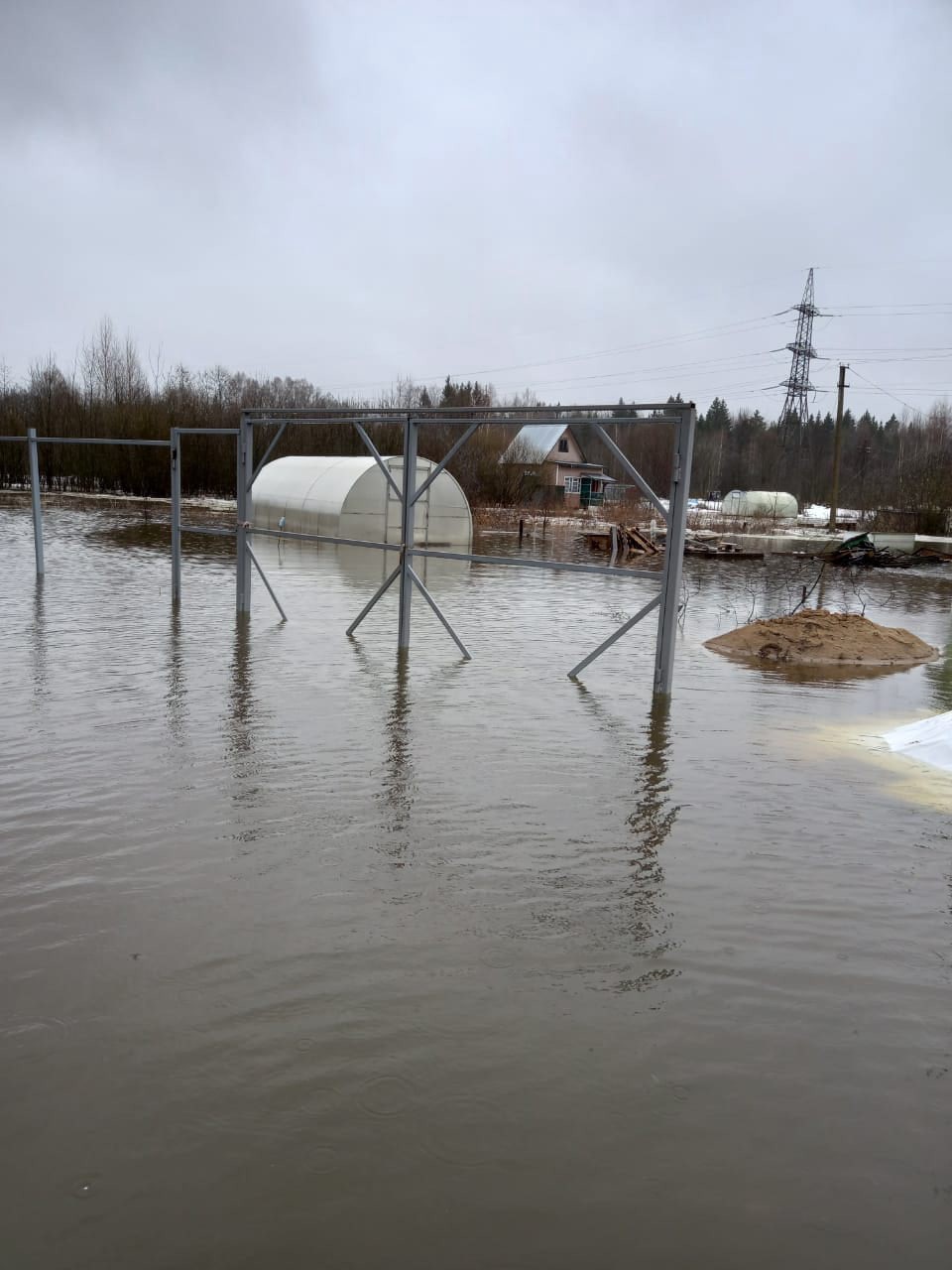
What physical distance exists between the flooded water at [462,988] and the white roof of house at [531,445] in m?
34.5

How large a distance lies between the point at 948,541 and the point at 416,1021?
3389cm

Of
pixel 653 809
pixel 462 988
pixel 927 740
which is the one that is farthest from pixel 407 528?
pixel 462 988

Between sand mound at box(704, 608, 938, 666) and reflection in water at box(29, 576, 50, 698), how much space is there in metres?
7.27

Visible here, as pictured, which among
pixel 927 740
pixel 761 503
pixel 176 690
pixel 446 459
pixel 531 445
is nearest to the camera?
pixel 927 740

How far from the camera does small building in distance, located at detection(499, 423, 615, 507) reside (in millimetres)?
42625

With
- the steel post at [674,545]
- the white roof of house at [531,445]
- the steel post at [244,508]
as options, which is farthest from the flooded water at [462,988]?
the white roof of house at [531,445]

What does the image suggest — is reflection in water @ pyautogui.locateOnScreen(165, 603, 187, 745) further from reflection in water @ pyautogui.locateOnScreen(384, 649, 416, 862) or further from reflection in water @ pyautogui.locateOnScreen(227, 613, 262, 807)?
reflection in water @ pyautogui.locateOnScreen(384, 649, 416, 862)

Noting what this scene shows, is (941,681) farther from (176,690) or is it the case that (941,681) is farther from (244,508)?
(244,508)

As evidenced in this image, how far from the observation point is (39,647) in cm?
934

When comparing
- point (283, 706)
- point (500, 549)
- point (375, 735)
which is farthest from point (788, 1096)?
point (500, 549)

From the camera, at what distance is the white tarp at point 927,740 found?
6902 mm

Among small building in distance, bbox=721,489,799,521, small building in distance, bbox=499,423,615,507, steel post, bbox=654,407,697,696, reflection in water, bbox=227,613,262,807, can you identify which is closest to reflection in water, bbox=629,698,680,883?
steel post, bbox=654,407,697,696

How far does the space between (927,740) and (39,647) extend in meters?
7.87

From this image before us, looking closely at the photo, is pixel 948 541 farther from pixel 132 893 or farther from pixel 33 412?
pixel 33 412
